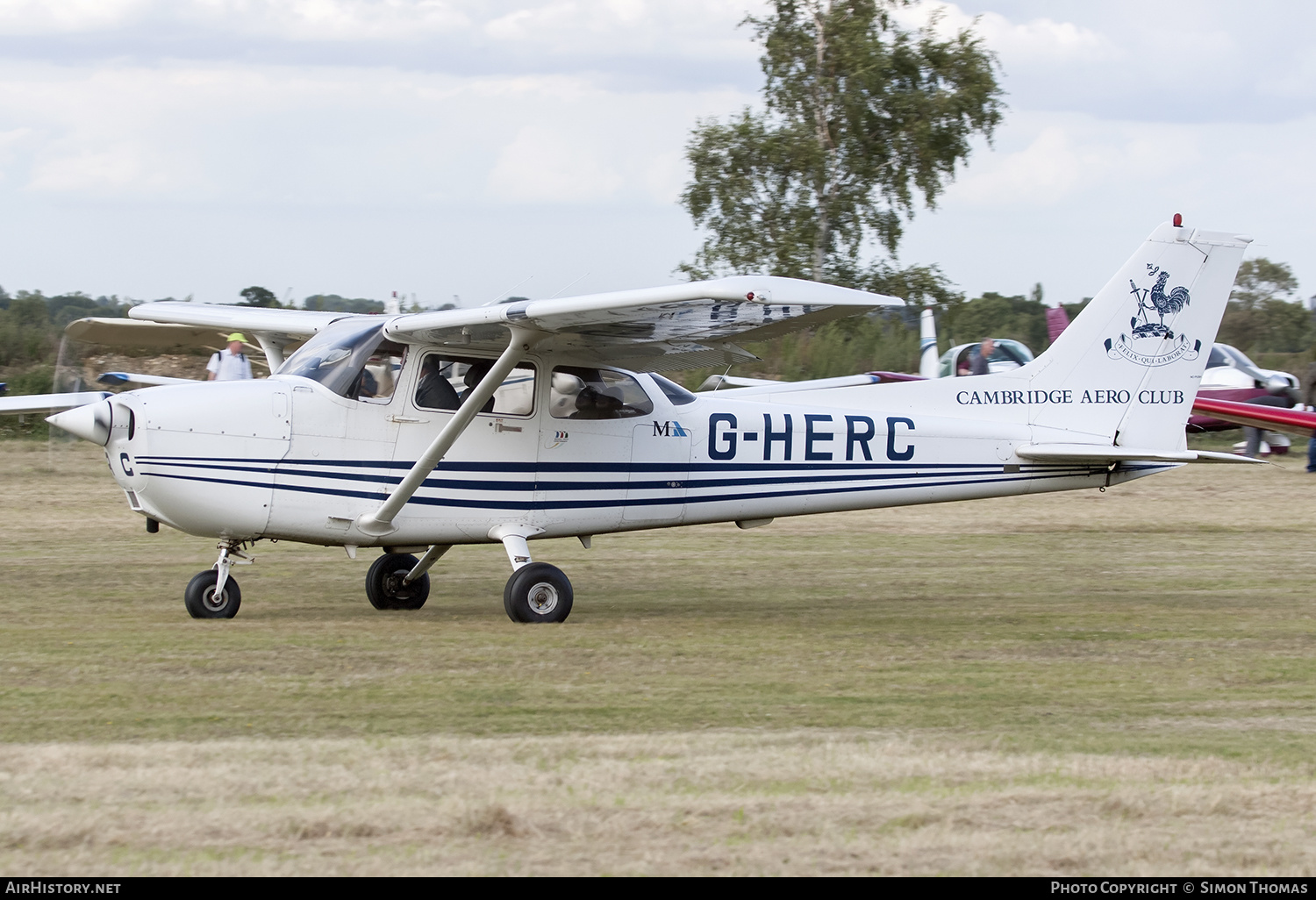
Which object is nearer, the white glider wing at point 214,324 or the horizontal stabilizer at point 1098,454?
the horizontal stabilizer at point 1098,454

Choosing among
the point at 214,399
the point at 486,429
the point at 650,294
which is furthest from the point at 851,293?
the point at 214,399

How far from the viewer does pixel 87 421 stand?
26.8ft

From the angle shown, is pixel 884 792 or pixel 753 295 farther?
pixel 753 295

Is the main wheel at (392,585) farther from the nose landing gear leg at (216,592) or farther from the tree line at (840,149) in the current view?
the tree line at (840,149)

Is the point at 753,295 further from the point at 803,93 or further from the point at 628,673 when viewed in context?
the point at 803,93

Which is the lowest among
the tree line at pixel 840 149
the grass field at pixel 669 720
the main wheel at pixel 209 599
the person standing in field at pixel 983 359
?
the grass field at pixel 669 720

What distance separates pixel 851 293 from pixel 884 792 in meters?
3.16

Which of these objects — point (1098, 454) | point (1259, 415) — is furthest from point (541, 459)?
point (1259, 415)

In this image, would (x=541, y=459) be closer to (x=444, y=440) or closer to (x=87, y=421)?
(x=444, y=440)

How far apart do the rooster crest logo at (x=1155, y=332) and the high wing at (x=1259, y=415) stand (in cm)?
314

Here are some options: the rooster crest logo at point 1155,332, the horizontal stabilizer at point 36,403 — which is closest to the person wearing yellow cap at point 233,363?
the horizontal stabilizer at point 36,403

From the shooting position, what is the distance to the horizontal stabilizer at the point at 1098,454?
33.1ft

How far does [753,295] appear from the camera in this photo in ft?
23.1

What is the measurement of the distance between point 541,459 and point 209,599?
2355mm
